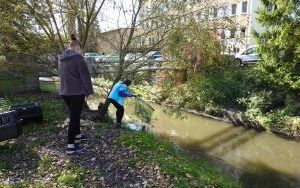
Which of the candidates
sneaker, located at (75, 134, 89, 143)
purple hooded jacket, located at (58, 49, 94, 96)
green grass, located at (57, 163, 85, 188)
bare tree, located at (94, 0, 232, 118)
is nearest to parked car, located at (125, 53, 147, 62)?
bare tree, located at (94, 0, 232, 118)

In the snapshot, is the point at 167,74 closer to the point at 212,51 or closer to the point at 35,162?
the point at 212,51

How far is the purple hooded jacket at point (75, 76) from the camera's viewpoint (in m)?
6.17

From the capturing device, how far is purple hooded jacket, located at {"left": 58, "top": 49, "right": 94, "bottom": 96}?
20.2ft

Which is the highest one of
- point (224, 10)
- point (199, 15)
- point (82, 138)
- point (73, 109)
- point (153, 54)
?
point (224, 10)

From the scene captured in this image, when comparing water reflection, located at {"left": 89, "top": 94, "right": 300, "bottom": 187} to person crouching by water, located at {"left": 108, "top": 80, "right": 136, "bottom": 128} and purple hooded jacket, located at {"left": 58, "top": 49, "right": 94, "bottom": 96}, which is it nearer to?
person crouching by water, located at {"left": 108, "top": 80, "right": 136, "bottom": 128}

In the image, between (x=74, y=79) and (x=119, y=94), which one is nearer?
(x=74, y=79)

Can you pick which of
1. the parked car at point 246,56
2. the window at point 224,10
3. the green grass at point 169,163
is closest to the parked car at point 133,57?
the window at point 224,10

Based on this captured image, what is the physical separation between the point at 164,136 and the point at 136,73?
2997 mm

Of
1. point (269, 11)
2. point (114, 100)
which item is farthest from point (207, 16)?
point (269, 11)

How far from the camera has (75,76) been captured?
6.23 m

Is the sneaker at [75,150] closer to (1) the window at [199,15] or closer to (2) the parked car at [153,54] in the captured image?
(2) the parked car at [153,54]

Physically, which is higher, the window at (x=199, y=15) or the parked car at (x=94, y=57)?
the window at (x=199, y=15)

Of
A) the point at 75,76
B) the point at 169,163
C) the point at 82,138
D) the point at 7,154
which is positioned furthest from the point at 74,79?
the point at 169,163

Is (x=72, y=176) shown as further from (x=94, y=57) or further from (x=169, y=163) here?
(x=94, y=57)
